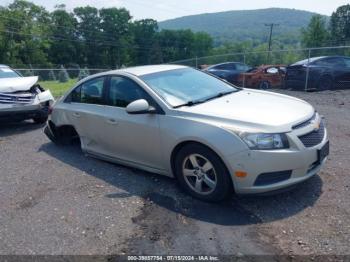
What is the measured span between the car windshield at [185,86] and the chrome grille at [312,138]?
1.40 meters

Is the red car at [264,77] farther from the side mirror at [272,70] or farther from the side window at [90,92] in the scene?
the side window at [90,92]

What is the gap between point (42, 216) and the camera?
14.0ft

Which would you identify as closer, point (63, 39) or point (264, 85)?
point (264, 85)

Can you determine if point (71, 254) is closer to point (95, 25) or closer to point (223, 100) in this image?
point (223, 100)

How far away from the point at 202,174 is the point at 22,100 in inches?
227

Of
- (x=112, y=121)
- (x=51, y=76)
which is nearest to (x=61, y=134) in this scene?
(x=112, y=121)

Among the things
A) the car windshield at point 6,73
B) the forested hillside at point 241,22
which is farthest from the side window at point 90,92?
the forested hillside at point 241,22

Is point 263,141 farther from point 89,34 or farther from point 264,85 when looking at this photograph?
point 89,34

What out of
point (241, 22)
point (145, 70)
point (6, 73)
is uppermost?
point (241, 22)

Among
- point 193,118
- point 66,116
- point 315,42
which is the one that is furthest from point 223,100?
point 315,42

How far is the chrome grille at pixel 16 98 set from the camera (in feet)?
27.1

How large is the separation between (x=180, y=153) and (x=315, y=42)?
68.5 metres

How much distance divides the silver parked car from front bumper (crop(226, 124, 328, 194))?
1 centimetres

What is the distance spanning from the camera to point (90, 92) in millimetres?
5883
